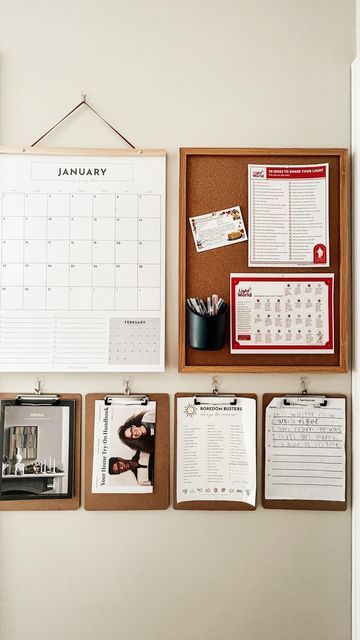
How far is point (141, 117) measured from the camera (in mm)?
1627

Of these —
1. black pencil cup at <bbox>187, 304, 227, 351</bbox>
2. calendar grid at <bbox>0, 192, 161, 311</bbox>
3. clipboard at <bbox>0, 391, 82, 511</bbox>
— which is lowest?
clipboard at <bbox>0, 391, 82, 511</bbox>

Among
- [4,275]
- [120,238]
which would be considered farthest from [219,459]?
[4,275]

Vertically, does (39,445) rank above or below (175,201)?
below

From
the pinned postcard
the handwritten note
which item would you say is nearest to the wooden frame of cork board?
the pinned postcard

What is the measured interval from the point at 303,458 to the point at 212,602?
488 millimetres

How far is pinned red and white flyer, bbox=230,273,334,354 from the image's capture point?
5.23ft

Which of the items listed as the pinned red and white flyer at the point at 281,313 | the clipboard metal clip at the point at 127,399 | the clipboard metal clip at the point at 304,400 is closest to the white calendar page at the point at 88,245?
the clipboard metal clip at the point at 127,399

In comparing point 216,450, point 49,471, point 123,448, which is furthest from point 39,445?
point 216,450

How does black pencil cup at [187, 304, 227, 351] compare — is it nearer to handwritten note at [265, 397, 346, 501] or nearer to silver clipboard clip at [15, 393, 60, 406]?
handwritten note at [265, 397, 346, 501]

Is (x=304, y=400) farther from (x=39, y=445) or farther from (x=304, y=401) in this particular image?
(x=39, y=445)

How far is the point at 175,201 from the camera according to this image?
5.34 feet

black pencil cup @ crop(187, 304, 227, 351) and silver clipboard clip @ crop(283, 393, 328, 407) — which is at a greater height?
black pencil cup @ crop(187, 304, 227, 351)

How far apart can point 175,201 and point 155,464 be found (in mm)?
761

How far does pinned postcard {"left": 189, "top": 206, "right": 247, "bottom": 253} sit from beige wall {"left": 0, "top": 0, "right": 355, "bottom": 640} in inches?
2.7
